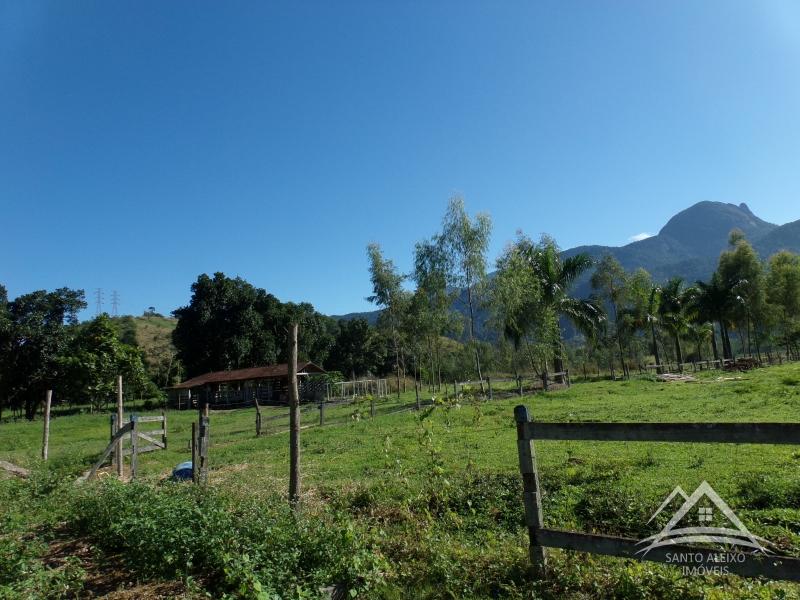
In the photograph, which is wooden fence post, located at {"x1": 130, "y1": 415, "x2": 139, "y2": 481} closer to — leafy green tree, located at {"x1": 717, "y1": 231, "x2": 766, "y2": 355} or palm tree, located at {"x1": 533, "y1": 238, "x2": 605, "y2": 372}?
palm tree, located at {"x1": 533, "y1": 238, "x2": 605, "y2": 372}

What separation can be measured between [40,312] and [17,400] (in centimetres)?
822

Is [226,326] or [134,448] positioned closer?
[134,448]

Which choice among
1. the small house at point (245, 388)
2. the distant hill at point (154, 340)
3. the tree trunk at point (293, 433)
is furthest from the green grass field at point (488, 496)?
the distant hill at point (154, 340)

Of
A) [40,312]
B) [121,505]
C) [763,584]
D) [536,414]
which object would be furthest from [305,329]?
[763,584]

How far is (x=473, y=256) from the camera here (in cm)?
2977

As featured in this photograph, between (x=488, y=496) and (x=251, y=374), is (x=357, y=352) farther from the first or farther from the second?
(x=488, y=496)

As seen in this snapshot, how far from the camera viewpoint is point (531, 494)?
426cm

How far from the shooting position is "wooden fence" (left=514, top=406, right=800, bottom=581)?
3207 mm

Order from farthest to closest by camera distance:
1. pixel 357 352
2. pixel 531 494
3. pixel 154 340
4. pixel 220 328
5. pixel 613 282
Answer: pixel 154 340
pixel 357 352
pixel 220 328
pixel 613 282
pixel 531 494

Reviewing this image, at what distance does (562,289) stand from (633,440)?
32.2m

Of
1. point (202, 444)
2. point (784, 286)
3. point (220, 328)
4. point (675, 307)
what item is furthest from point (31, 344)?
point (784, 286)

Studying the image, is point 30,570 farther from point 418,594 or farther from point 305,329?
point 305,329

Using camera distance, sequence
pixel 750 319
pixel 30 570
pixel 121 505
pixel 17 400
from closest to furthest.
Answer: pixel 30 570, pixel 121 505, pixel 17 400, pixel 750 319

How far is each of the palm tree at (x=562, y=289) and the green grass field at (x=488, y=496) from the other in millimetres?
18606
